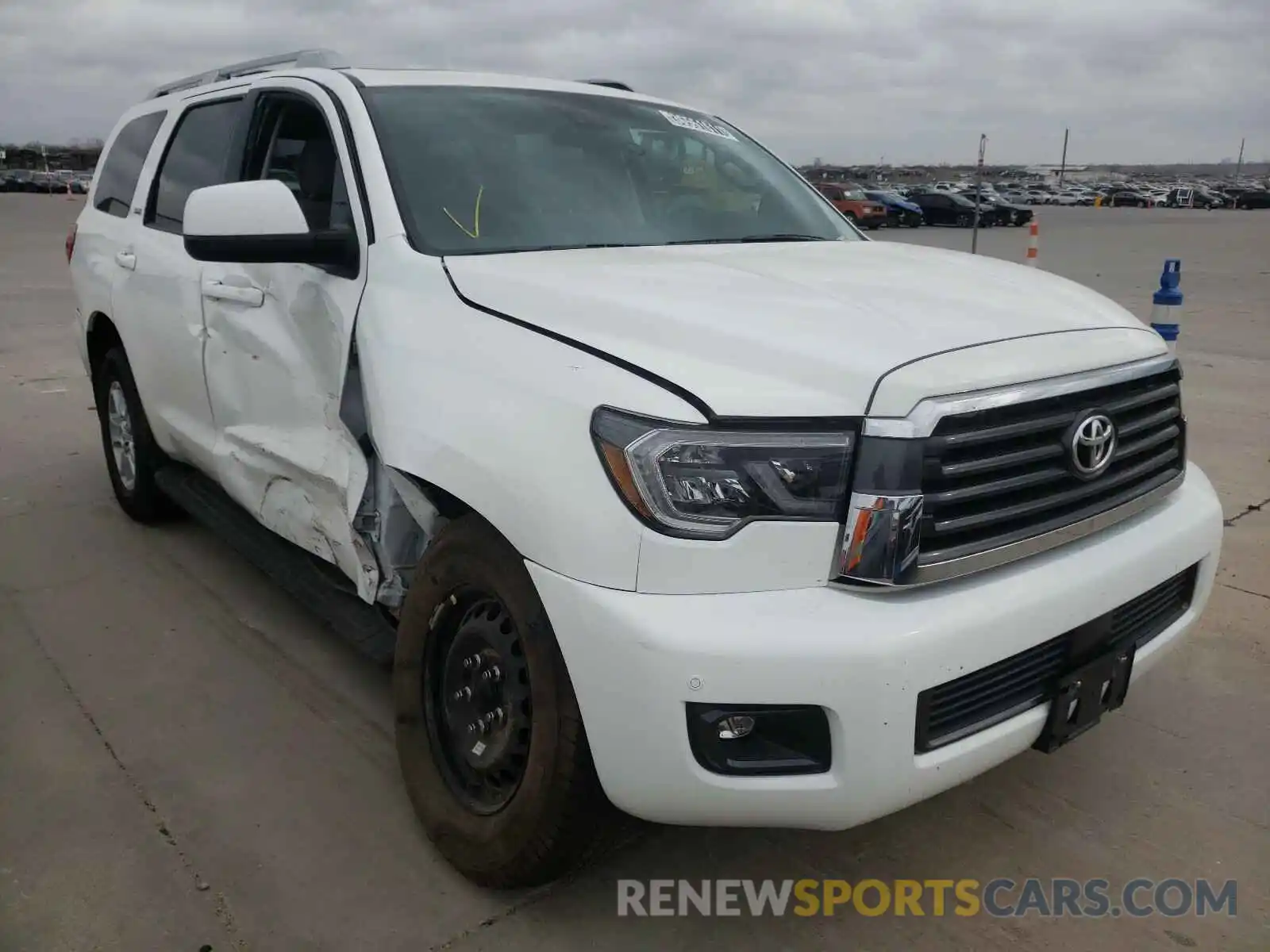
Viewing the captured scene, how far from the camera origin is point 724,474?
196 cm

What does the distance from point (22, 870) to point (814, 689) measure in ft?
6.51

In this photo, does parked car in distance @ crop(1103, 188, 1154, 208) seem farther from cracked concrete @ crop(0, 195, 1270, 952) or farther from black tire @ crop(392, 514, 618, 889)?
black tire @ crop(392, 514, 618, 889)

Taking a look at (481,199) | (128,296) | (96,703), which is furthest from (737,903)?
(128,296)

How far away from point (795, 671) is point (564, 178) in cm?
179

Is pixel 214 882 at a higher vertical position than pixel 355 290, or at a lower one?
lower

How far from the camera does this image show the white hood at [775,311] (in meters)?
2.00

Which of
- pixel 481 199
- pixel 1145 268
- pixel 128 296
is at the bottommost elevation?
pixel 1145 268

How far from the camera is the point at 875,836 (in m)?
2.69

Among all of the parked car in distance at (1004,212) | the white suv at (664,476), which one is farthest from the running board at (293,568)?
the parked car in distance at (1004,212)

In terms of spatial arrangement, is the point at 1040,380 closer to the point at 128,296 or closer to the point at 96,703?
the point at 96,703

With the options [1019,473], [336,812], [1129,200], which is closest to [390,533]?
[336,812]

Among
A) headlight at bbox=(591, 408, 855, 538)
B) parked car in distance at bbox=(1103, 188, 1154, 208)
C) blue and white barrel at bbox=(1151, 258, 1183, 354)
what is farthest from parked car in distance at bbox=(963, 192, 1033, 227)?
headlight at bbox=(591, 408, 855, 538)

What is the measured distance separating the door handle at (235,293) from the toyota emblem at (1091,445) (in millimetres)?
2294

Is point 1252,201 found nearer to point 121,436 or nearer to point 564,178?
point 121,436
